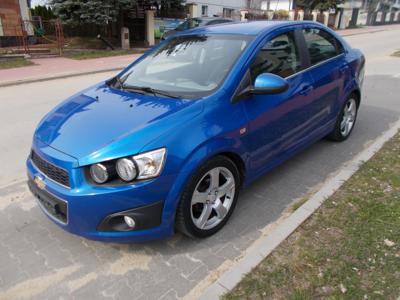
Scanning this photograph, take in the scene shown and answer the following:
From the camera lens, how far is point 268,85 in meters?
3.11

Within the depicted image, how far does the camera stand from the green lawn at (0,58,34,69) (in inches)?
516

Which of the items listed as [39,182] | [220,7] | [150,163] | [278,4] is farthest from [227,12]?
[150,163]

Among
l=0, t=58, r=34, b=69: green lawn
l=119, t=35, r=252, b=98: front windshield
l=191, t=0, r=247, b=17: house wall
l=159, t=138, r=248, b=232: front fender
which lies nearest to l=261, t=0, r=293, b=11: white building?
l=191, t=0, r=247, b=17: house wall

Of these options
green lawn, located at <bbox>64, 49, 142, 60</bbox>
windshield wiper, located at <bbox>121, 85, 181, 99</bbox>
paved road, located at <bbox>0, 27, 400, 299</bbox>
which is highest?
windshield wiper, located at <bbox>121, 85, 181, 99</bbox>

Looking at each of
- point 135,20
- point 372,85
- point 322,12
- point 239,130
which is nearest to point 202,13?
point 135,20

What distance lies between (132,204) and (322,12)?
1784 inches

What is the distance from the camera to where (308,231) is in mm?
3111

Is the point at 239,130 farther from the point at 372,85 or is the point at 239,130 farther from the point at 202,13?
the point at 202,13

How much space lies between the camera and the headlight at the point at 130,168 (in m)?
2.49

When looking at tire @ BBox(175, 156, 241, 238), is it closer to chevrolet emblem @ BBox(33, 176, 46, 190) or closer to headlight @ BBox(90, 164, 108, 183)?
headlight @ BBox(90, 164, 108, 183)

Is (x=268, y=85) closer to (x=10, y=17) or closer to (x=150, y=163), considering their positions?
(x=150, y=163)

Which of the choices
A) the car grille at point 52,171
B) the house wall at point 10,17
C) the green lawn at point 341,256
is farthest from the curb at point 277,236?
the house wall at point 10,17

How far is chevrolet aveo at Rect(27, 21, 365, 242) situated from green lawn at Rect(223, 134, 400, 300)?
658mm

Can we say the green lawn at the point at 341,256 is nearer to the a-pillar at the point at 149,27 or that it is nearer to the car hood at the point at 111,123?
the car hood at the point at 111,123
